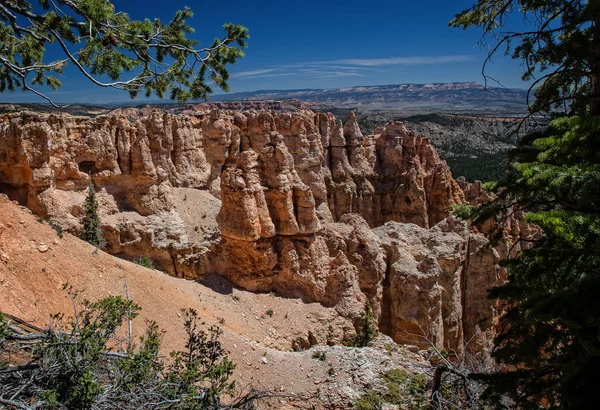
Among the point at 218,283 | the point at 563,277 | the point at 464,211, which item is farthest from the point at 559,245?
the point at 218,283

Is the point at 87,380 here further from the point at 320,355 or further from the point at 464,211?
the point at 320,355

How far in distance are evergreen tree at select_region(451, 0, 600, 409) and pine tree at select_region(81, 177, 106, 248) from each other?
18535 mm

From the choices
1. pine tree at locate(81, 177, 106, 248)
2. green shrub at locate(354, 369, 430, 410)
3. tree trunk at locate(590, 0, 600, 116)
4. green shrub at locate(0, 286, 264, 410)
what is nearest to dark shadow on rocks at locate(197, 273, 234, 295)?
pine tree at locate(81, 177, 106, 248)

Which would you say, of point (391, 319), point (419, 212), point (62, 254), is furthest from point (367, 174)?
point (62, 254)

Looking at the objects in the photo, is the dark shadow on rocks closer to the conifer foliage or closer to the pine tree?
the pine tree

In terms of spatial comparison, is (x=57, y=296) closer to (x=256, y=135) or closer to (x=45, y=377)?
(x=45, y=377)

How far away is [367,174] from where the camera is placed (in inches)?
1598

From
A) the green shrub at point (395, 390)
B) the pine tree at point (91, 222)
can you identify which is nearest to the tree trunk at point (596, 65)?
the green shrub at point (395, 390)

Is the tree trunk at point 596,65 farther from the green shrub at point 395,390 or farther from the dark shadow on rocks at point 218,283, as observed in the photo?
the dark shadow on rocks at point 218,283

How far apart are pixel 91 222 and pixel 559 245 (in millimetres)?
20459

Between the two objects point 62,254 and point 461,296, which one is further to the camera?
point 461,296

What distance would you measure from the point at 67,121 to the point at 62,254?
42.0 feet

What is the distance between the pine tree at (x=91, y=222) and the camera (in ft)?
66.5

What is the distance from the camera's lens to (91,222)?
20.6 m
